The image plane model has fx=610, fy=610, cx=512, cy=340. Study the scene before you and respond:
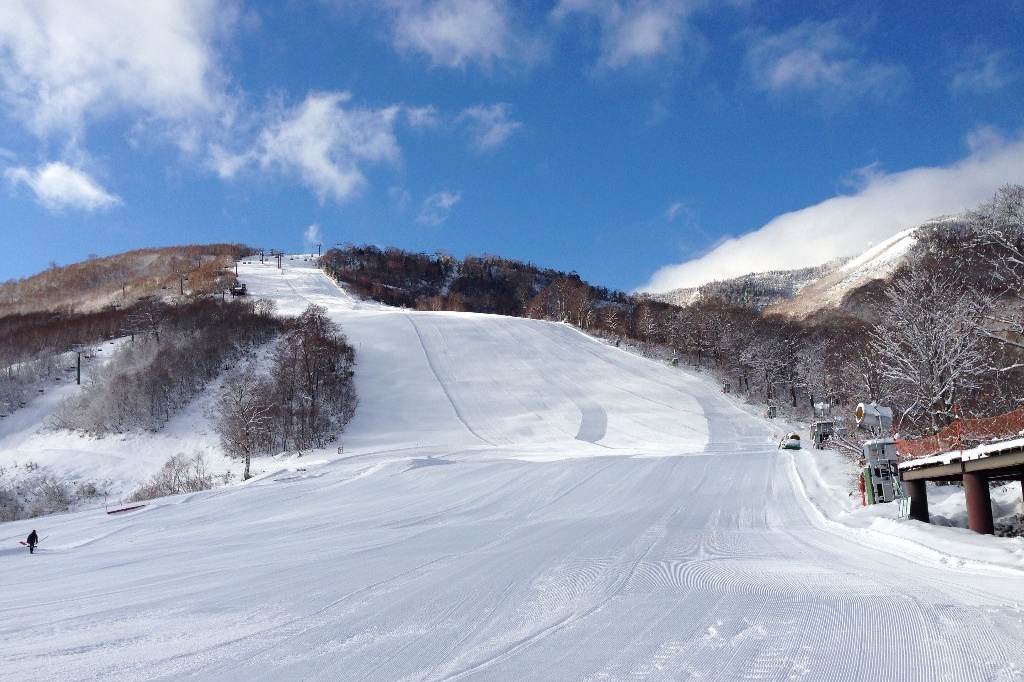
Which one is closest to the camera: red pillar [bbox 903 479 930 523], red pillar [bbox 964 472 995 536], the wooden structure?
the wooden structure

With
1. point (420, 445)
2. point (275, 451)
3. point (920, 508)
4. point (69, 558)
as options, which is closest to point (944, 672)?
point (920, 508)

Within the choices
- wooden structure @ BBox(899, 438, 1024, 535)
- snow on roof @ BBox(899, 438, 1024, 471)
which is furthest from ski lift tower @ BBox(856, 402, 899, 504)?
snow on roof @ BBox(899, 438, 1024, 471)

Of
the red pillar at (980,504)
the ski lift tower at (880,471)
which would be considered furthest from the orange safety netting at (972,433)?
the ski lift tower at (880,471)

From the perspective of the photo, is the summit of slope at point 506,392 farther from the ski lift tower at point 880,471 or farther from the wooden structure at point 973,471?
the wooden structure at point 973,471

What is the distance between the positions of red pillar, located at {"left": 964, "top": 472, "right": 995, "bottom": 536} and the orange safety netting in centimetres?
55

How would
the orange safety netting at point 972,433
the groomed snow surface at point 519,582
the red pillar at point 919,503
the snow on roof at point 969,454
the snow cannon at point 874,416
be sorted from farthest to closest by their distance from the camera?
the snow cannon at point 874,416 → the red pillar at point 919,503 → the orange safety netting at point 972,433 → the snow on roof at point 969,454 → the groomed snow surface at point 519,582

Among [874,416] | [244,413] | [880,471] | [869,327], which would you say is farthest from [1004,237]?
[869,327]

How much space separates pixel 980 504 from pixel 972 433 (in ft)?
3.84

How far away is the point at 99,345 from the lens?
56.4 m

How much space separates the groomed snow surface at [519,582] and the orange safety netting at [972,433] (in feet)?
5.32

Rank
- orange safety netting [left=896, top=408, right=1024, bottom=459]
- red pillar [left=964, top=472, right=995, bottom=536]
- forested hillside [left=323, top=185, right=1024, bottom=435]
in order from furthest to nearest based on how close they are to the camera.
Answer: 1. forested hillside [left=323, top=185, right=1024, bottom=435]
2. red pillar [left=964, top=472, right=995, bottom=536]
3. orange safety netting [left=896, top=408, right=1024, bottom=459]

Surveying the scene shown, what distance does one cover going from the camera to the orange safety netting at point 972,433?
9531mm

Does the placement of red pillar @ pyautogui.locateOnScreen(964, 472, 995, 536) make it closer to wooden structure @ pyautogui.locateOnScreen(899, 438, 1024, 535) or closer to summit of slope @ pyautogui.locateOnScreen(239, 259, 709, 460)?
wooden structure @ pyautogui.locateOnScreen(899, 438, 1024, 535)

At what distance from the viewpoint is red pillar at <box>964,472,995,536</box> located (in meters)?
10.1
